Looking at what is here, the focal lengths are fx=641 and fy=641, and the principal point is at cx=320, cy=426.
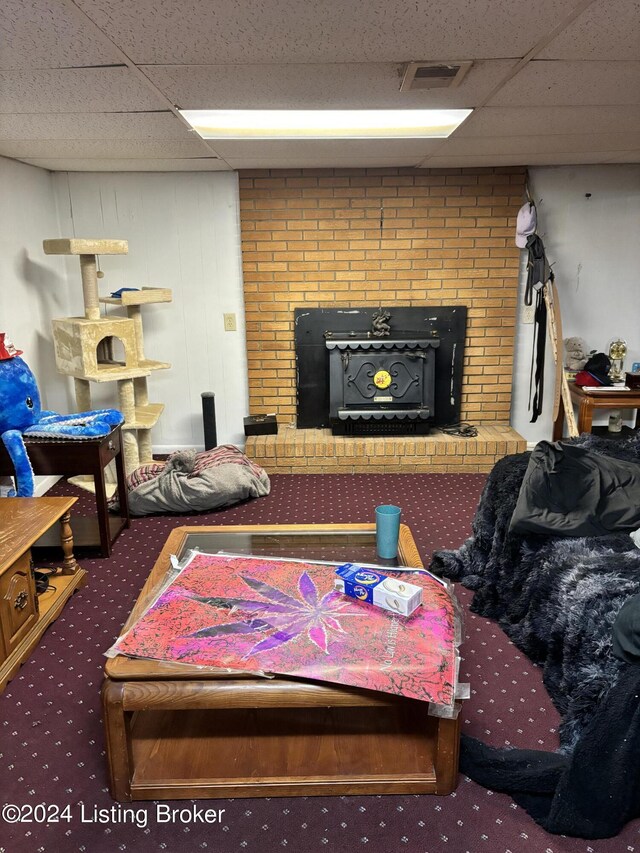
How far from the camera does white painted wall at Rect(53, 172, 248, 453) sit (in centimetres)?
420

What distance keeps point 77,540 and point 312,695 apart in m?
1.94

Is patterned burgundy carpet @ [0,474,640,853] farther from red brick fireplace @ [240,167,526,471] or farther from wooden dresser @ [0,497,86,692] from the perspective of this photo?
red brick fireplace @ [240,167,526,471]

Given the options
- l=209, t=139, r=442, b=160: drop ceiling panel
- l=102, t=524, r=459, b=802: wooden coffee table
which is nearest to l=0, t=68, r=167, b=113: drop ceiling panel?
l=209, t=139, r=442, b=160: drop ceiling panel

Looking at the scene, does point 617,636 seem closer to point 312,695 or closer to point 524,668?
point 524,668

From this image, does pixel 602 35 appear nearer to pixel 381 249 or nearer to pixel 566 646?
pixel 566 646

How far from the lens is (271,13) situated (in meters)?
1.45

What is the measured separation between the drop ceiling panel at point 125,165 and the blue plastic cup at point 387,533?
248 centimetres

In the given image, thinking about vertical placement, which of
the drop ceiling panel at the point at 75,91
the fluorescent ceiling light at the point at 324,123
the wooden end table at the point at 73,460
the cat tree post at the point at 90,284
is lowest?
the wooden end table at the point at 73,460

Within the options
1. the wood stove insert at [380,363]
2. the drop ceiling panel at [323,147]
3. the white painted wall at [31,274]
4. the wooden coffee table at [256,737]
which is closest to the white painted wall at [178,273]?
the white painted wall at [31,274]

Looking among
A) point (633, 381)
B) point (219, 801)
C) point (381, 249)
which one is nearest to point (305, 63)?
point (219, 801)

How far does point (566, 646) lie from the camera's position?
192cm

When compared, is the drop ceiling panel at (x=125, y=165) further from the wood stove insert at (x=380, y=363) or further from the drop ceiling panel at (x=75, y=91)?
the drop ceiling panel at (x=75, y=91)

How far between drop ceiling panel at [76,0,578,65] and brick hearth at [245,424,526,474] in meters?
2.64

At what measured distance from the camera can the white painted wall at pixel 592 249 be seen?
4.16 meters
